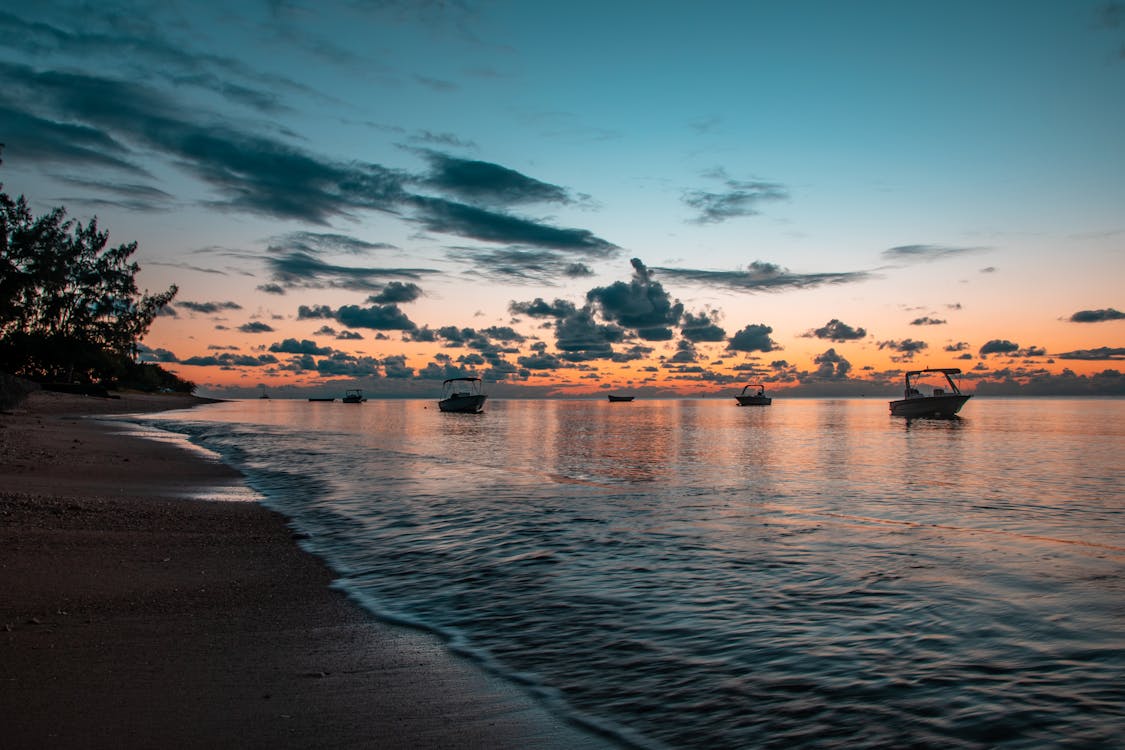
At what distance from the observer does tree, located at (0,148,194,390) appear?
69812 mm

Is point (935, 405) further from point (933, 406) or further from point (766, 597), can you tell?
point (766, 597)

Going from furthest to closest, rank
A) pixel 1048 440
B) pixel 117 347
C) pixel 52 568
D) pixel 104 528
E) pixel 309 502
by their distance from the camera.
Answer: pixel 117 347
pixel 1048 440
pixel 309 502
pixel 104 528
pixel 52 568

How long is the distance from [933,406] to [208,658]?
336ft

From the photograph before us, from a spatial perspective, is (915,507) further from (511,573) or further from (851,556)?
(511,573)

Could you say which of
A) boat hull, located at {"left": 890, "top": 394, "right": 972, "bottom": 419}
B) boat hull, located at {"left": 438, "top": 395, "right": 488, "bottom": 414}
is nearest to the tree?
boat hull, located at {"left": 438, "top": 395, "right": 488, "bottom": 414}

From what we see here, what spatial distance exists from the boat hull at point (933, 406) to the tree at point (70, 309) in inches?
4052

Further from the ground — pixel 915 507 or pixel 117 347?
pixel 117 347

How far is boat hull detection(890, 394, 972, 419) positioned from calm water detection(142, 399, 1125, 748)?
72481 millimetres

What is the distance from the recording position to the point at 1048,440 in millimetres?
57594

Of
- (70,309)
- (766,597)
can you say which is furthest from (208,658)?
(70,309)

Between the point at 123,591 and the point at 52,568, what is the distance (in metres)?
1.77

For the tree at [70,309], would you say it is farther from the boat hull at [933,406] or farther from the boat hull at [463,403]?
the boat hull at [933,406]

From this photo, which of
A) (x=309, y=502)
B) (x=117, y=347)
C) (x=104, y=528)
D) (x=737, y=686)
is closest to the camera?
(x=737, y=686)

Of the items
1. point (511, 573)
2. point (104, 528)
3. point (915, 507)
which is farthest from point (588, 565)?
point (915, 507)
